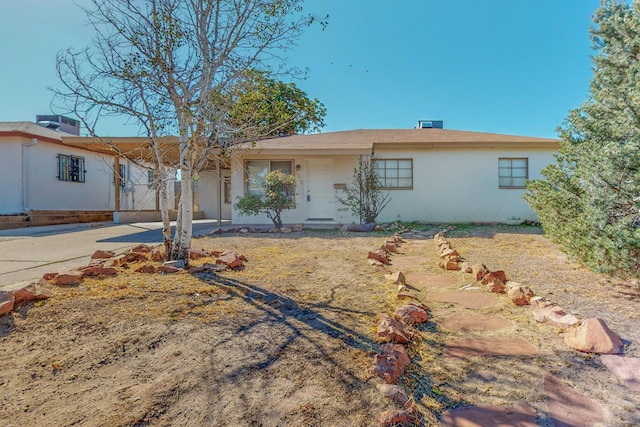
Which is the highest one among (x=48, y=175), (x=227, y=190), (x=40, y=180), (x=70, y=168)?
(x=70, y=168)

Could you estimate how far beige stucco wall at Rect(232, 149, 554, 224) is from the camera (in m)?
10.6

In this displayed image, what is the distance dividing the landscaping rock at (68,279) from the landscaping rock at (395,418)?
3.42 meters

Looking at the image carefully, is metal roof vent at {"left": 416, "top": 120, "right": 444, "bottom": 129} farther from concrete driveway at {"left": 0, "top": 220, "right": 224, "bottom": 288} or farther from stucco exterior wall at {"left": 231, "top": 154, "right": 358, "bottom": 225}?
concrete driveway at {"left": 0, "top": 220, "right": 224, "bottom": 288}

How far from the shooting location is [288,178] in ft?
30.1

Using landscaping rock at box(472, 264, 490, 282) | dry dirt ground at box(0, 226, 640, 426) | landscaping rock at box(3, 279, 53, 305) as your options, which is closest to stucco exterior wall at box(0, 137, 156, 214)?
landscaping rock at box(3, 279, 53, 305)

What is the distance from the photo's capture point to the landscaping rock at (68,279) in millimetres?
3340

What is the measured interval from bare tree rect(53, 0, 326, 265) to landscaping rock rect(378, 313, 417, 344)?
9.56 feet

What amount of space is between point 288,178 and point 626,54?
703cm

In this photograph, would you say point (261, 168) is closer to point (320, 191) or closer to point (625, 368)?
point (320, 191)

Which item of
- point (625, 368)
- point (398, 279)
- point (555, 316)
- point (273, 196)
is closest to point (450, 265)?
point (398, 279)

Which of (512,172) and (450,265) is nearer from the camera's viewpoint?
(450,265)

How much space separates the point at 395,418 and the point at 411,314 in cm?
121

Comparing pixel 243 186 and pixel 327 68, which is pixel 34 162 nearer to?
pixel 243 186

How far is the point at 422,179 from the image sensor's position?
10.7m
